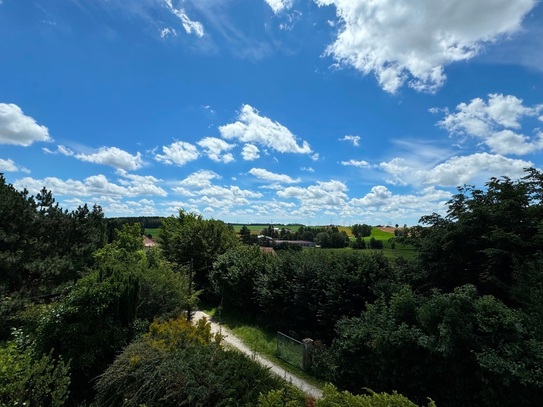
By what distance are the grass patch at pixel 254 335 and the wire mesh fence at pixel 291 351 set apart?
0.15m

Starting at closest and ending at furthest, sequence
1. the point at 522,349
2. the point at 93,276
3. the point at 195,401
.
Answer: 1. the point at 195,401
2. the point at 522,349
3. the point at 93,276

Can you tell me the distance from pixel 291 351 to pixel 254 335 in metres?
3.32

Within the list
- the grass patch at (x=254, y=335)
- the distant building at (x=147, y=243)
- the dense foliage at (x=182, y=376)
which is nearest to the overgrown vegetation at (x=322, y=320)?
the dense foliage at (x=182, y=376)

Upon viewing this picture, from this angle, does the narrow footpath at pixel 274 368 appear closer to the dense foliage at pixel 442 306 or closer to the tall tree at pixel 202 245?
the dense foliage at pixel 442 306

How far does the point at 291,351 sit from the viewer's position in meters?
10.4

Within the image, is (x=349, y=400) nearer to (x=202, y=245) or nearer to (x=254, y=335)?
(x=254, y=335)

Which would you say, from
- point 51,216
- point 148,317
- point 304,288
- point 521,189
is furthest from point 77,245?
point 521,189

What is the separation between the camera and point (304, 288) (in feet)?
38.3

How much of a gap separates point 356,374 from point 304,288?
399 cm

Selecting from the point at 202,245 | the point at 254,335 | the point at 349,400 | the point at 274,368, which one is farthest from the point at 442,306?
the point at 202,245

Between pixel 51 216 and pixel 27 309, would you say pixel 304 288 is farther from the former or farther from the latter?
pixel 51 216

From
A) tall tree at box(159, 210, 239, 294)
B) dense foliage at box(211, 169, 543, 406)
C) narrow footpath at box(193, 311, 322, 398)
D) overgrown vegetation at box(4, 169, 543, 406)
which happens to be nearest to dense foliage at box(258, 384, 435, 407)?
overgrown vegetation at box(4, 169, 543, 406)

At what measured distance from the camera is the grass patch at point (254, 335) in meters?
9.80

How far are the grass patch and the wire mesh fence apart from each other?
Answer: 0.48 feet
